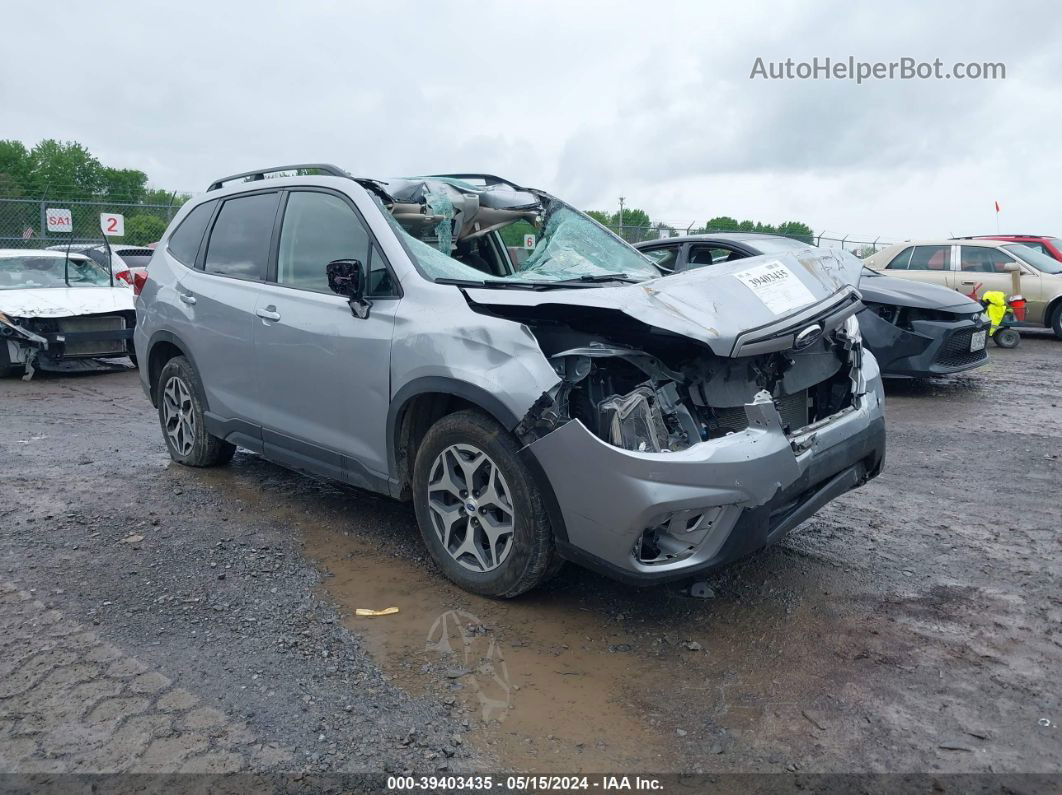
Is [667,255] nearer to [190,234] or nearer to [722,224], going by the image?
[190,234]

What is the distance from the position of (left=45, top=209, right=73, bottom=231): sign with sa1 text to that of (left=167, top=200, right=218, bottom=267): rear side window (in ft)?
57.1

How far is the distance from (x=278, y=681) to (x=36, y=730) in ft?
2.51

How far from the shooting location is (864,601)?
12.5 feet

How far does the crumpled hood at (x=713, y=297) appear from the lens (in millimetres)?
3320

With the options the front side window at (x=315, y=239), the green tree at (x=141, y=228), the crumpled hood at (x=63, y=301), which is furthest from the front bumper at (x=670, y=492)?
the green tree at (x=141, y=228)

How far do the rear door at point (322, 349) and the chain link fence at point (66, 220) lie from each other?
17094 millimetres

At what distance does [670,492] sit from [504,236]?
2.81m

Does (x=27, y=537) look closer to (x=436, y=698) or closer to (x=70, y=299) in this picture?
(x=436, y=698)

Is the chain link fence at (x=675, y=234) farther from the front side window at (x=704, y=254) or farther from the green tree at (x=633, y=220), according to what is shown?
the front side window at (x=704, y=254)

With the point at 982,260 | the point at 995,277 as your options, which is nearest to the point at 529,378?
the point at 995,277

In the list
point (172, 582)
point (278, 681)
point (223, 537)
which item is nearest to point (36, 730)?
point (278, 681)

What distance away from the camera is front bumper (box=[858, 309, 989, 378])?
866 cm

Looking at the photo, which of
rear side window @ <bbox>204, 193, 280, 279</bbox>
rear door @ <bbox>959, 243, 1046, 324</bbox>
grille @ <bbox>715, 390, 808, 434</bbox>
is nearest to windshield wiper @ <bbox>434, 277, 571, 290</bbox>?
grille @ <bbox>715, 390, 808, 434</bbox>

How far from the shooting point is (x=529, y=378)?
3.39 metres
